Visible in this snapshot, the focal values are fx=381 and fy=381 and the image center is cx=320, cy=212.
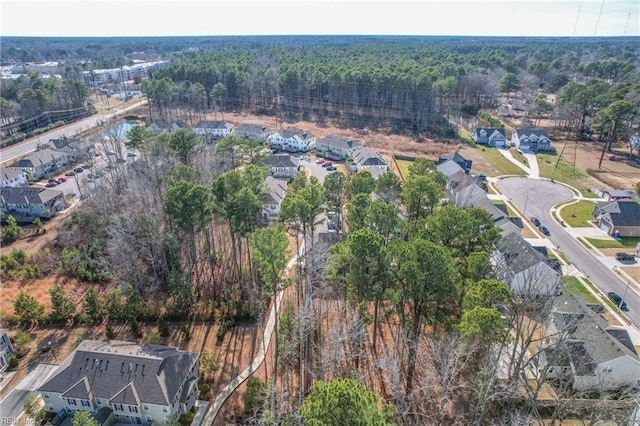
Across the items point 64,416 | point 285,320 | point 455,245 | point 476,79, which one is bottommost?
point 64,416

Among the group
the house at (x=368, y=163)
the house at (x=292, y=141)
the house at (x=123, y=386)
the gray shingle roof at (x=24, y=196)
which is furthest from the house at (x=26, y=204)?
the house at (x=368, y=163)

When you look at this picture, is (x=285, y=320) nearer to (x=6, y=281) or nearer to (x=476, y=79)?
(x=6, y=281)

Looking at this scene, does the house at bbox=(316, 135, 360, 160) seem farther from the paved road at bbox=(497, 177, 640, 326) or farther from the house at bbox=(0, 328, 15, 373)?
the house at bbox=(0, 328, 15, 373)

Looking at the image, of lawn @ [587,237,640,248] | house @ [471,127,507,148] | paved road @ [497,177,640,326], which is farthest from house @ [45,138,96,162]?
house @ [471,127,507,148]

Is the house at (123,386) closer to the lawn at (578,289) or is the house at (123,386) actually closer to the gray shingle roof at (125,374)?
the gray shingle roof at (125,374)

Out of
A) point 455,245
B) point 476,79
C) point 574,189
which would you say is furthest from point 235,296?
point 476,79

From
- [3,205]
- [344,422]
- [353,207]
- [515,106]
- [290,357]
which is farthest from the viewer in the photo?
[515,106]
